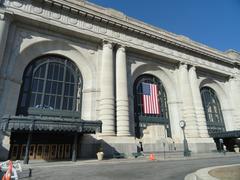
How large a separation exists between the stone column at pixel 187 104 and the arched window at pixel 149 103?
2654mm

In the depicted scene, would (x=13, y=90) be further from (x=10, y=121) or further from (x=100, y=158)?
(x=100, y=158)

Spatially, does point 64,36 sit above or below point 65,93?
above

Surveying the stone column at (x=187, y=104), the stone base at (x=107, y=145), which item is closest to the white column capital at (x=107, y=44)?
the stone base at (x=107, y=145)

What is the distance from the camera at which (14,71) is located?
18.8 meters

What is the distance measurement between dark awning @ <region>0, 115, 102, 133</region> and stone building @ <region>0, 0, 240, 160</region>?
0.07 metres

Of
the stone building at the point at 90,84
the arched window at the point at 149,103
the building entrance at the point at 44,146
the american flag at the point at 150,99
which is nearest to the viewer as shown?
the building entrance at the point at 44,146

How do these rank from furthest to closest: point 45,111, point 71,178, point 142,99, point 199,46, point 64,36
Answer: point 199,46 → point 142,99 → point 64,36 → point 45,111 → point 71,178

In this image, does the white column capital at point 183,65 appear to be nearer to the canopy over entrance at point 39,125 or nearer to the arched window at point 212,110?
the arched window at point 212,110

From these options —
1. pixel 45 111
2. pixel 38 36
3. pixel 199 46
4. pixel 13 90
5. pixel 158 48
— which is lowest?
pixel 45 111

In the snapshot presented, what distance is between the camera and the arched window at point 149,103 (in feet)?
82.7

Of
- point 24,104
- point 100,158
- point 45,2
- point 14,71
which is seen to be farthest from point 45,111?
point 45,2

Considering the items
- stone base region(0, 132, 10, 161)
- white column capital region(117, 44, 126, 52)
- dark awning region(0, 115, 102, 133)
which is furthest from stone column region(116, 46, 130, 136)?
stone base region(0, 132, 10, 161)

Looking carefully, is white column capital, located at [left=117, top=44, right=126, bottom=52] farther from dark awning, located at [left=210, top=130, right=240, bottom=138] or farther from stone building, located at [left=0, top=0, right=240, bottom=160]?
dark awning, located at [left=210, top=130, right=240, bottom=138]

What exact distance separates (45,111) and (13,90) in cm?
367
